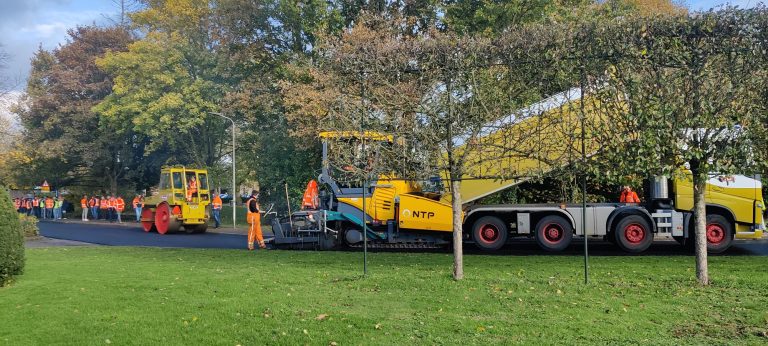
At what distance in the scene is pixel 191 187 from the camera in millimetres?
25516

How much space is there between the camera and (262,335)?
646cm

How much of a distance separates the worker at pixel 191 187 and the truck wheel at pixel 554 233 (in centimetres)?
1561

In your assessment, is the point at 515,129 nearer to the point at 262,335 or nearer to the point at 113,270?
the point at 262,335

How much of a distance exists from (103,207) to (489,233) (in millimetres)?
30660

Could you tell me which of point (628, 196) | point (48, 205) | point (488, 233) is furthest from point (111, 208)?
point (628, 196)

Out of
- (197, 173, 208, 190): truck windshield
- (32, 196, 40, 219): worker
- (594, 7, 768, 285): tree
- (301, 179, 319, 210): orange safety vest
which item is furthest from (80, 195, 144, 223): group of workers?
(594, 7, 768, 285): tree


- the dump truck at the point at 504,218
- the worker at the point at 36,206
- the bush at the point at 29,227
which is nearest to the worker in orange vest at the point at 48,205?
the worker at the point at 36,206

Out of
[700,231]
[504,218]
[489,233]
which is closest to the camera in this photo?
[700,231]

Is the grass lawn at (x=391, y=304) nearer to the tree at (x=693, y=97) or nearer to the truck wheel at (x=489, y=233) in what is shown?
the tree at (x=693, y=97)

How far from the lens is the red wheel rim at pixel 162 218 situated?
Answer: 24.8m

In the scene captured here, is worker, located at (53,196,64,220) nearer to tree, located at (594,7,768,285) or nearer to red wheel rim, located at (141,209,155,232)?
red wheel rim, located at (141,209,155,232)

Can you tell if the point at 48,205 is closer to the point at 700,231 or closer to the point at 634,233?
the point at 634,233

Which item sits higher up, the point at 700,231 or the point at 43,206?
the point at 43,206

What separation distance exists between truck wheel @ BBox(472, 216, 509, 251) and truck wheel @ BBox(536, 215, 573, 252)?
33.6 inches
